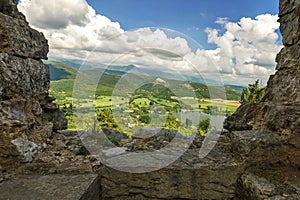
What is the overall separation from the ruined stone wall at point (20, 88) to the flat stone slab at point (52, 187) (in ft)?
1.98

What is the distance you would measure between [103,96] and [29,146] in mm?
2260

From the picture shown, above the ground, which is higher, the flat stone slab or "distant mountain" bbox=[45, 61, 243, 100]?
"distant mountain" bbox=[45, 61, 243, 100]

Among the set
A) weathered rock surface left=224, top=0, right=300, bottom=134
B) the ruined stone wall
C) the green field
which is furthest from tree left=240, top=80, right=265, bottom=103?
the ruined stone wall

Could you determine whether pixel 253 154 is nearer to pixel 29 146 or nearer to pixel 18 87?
pixel 29 146

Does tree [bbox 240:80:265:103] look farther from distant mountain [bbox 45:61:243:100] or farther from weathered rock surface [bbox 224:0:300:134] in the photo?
weathered rock surface [bbox 224:0:300:134]

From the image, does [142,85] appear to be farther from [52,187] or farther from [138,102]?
[52,187]

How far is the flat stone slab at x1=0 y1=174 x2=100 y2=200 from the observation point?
232 cm

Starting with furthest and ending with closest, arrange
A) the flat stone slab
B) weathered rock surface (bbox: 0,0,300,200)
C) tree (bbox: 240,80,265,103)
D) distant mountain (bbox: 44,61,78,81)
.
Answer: tree (bbox: 240,80,265,103) < distant mountain (bbox: 44,61,78,81) < weathered rock surface (bbox: 0,0,300,200) < the flat stone slab

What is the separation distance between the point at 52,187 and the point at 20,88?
6.23ft

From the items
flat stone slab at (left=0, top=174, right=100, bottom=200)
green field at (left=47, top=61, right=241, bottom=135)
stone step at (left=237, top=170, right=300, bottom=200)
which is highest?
green field at (left=47, top=61, right=241, bottom=135)

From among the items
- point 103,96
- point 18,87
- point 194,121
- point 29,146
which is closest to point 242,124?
point 194,121

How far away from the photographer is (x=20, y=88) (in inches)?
141

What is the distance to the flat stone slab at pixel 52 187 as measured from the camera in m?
2.32

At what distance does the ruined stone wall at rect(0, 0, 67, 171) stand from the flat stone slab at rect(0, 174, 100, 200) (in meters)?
0.60
